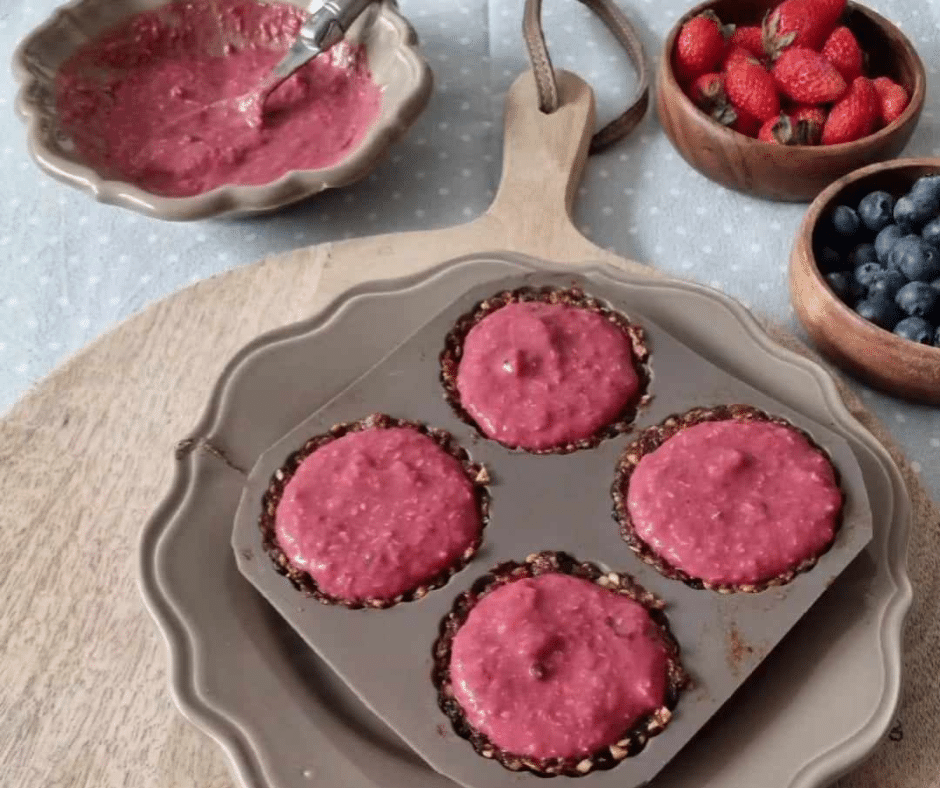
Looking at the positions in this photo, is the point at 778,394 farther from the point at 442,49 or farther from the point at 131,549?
the point at 442,49

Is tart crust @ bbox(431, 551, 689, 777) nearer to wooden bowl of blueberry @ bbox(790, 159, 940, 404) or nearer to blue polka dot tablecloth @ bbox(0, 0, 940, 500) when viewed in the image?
wooden bowl of blueberry @ bbox(790, 159, 940, 404)

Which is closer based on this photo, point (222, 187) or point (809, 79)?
point (222, 187)

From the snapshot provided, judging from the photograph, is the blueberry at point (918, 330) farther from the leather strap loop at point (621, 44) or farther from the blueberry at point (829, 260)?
the leather strap loop at point (621, 44)

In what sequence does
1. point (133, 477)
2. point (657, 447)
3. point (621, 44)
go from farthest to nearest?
point (621, 44)
point (133, 477)
point (657, 447)

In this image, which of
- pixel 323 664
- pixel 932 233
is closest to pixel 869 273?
pixel 932 233

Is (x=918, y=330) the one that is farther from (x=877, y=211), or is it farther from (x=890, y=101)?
(x=890, y=101)

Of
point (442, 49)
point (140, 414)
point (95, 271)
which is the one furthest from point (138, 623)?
point (442, 49)
